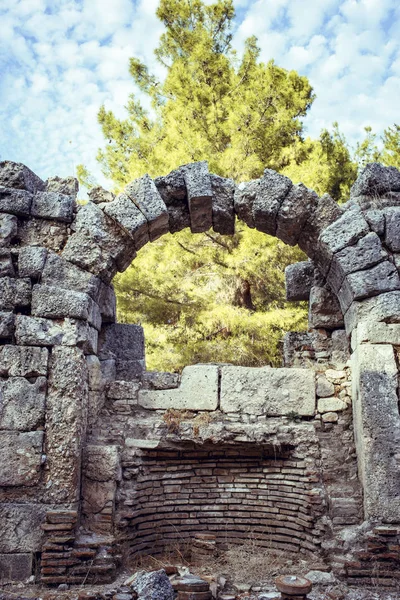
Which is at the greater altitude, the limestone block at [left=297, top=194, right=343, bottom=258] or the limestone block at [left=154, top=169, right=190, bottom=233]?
the limestone block at [left=154, top=169, right=190, bottom=233]

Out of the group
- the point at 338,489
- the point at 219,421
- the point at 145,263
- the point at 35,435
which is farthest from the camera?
the point at 145,263

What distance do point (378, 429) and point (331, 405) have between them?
0.75 m

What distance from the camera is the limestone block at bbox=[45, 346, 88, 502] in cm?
427

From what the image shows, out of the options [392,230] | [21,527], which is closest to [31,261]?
[21,527]

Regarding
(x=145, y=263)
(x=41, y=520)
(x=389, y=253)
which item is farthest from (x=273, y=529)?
(x=145, y=263)

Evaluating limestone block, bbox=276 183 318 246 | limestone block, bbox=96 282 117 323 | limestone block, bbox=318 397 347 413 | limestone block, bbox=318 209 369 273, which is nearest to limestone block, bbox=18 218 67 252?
limestone block, bbox=96 282 117 323

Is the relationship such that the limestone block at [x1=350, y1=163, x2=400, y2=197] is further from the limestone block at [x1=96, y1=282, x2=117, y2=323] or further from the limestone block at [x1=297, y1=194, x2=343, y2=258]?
the limestone block at [x1=96, y1=282, x2=117, y2=323]

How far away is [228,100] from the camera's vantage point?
1002 centimetres

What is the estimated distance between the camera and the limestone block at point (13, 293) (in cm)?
458

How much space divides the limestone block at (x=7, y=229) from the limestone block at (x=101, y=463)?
2072mm

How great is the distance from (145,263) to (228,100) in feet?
12.3

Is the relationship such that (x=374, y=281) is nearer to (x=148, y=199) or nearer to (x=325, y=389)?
(x=325, y=389)

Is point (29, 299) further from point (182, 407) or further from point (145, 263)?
point (145, 263)

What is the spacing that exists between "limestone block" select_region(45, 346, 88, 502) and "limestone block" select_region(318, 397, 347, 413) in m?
2.35
